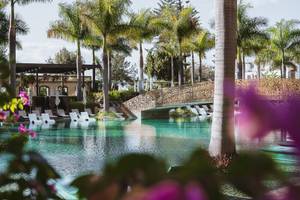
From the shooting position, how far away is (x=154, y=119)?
32438mm

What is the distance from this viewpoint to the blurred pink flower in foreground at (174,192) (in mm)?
409

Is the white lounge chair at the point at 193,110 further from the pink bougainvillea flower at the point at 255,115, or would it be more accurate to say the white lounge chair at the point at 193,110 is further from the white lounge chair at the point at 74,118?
the pink bougainvillea flower at the point at 255,115

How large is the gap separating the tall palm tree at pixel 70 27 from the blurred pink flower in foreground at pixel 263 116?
35125 millimetres

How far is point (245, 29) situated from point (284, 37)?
8736 millimetres

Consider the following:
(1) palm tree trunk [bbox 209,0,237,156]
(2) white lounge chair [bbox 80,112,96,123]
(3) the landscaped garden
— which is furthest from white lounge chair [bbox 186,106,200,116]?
(1) palm tree trunk [bbox 209,0,237,156]

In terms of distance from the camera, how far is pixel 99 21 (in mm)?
30844

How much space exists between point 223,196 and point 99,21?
101 feet

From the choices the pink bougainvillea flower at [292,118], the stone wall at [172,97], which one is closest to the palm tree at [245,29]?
the stone wall at [172,97]

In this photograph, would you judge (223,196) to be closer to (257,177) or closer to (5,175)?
(257,177)

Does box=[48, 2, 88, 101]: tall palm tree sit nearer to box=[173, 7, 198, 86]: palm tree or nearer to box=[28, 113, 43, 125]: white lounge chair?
box=[173, 7, 198, 86]: palm tree

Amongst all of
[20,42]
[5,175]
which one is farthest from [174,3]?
[5,175]

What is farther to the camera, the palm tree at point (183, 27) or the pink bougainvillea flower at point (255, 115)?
the palm tree at point (183, 27)

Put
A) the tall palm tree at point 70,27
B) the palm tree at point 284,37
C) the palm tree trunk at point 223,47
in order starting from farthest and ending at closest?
the palm tree at point 284,37
the tall palm tree at point 70,27
the palm tree trunk at point 223,47

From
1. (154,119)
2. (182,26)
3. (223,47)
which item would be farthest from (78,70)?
(223,47)
